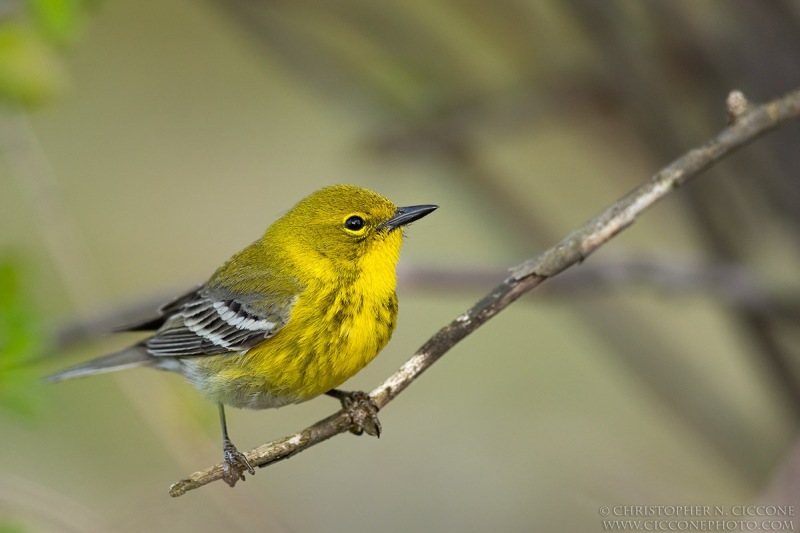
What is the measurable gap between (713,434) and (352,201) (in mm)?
2760

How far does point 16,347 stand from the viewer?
3.83m

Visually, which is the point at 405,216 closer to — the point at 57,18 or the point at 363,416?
the point at 363,416

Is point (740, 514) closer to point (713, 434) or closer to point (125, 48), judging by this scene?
point (713, 434)

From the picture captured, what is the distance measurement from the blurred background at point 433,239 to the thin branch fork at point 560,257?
3.32 feet

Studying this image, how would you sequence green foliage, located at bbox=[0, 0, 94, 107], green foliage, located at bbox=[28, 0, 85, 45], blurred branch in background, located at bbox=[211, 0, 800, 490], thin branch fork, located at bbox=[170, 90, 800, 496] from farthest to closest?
blurred branch in background, located at bbox=[211, 0, 800, 490], green foliage, located at bbox=[0, 0, 94, 107], green foliage, located at bbox=[28, 0, 85, 45], thin branch fork, located at bbox=[170, 90, 800, 496]

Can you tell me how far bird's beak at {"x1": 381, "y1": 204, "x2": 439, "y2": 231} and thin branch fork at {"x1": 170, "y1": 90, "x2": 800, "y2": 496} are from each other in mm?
1041

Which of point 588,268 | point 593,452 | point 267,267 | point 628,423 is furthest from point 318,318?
point 628,423

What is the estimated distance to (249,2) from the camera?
636 cm

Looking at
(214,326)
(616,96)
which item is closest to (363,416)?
(214,326)

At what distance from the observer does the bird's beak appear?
445cm

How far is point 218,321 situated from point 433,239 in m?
4.15

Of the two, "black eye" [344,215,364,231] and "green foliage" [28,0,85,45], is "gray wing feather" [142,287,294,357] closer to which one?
"black eye" [344,215,364,231]

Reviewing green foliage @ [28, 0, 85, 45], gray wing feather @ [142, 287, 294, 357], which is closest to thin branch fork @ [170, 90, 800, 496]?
gray wing feather @ [142, 287, 294, 357]

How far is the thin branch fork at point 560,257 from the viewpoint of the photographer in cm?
333
